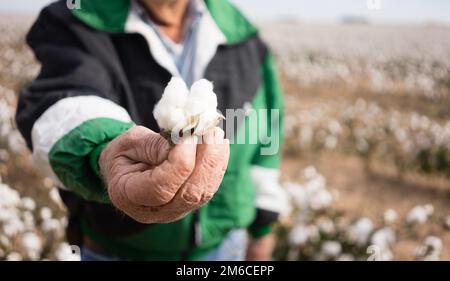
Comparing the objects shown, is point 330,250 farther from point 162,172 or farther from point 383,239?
point 162,172

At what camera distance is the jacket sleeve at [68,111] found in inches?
27.3

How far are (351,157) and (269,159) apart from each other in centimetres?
263

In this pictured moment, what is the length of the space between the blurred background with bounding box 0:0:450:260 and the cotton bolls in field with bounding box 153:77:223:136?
1.95 feet

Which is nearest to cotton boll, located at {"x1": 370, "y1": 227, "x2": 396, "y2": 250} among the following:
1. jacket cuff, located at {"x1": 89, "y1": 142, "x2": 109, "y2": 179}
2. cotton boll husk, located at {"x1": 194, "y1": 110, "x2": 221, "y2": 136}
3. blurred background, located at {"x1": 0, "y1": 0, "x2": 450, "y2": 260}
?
blurred background, located at {"x1": 0, "y1": 0, "x2": 450, "y2": 260}

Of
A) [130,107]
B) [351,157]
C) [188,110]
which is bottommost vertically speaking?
[351,157]

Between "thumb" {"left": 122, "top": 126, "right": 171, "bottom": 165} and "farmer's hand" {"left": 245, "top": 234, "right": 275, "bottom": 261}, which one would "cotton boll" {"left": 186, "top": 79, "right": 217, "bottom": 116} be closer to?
"thumb" {"left": 122, "top": 126, "right": 171, "bottom": 165}

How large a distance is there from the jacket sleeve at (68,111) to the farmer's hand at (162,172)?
0.34 ft

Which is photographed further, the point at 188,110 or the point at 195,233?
the point at 195,233

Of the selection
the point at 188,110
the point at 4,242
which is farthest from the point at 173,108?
the point at 4,242

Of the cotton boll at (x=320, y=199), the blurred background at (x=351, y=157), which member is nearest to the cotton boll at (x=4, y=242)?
the blurred background at (x=351, y=157)

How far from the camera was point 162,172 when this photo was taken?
518 mm

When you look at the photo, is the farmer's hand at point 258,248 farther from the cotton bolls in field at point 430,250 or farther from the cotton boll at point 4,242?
the cotton boll at point 4,242

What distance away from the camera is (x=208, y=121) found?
497 millimetres
